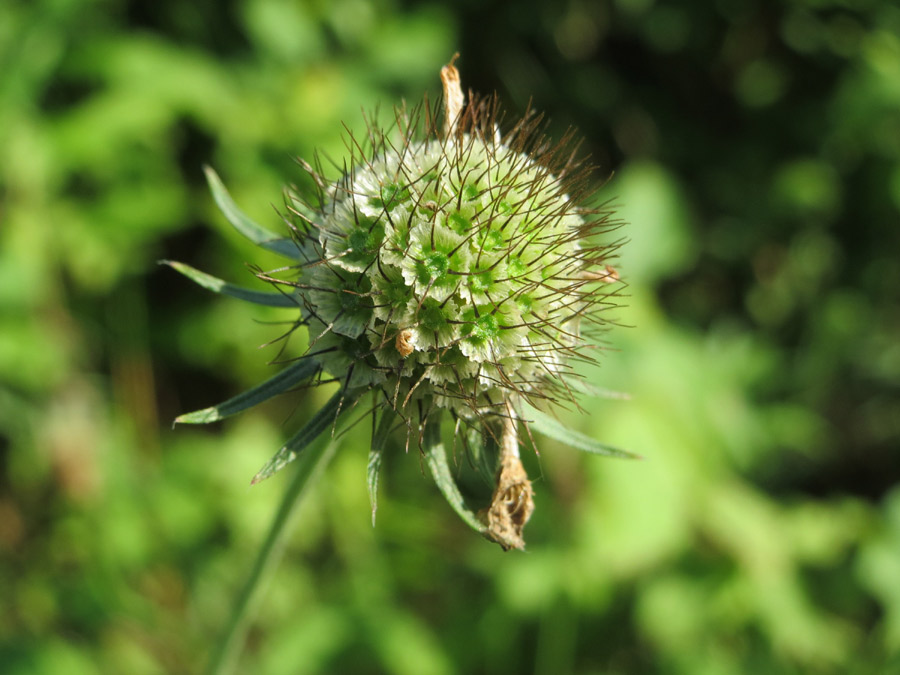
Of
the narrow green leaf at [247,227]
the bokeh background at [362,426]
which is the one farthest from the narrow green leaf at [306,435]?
the bokeh background at [362,426]

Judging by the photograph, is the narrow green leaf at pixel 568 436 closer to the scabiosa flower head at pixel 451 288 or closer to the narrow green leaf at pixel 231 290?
the scabiosa flower head at pixel 451 288

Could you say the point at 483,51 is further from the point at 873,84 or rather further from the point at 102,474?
the point at 102,474

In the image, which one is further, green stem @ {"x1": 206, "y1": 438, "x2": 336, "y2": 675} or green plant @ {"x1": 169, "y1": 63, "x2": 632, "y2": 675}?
green stem @ {"x1": 206, "y1": 438, "x2": 336, "y2": 675}

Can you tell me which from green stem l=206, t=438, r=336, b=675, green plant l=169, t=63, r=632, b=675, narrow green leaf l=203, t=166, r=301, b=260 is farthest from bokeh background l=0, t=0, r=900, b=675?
narrow green leaf l=203, t=166, r=301, b=260

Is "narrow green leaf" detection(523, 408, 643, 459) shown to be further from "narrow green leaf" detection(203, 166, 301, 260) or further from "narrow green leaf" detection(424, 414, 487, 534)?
"narrow green leaf" detection(203, 166, 301, 260)

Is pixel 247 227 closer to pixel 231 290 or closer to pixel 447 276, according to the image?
pixel 231 290

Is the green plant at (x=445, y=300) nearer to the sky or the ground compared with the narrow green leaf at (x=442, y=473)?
nearer to the sky

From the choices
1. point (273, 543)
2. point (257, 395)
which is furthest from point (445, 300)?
point (273, 543)
